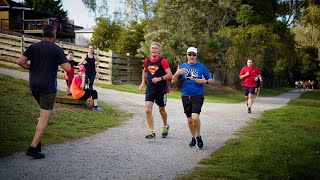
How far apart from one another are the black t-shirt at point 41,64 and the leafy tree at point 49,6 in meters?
52.7

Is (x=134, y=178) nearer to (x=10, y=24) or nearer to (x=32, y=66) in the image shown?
(x=32, y=66)

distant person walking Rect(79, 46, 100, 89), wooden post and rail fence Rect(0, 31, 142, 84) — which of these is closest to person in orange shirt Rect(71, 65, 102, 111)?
distant person walking Rect(79, 46, 100, 89)

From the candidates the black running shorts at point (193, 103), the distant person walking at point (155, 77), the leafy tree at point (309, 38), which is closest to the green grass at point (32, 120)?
the distant person walking at point (155, 77)

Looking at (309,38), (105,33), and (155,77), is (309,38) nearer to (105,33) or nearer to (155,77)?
(105,33)

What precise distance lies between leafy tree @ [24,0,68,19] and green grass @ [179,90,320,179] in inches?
2013

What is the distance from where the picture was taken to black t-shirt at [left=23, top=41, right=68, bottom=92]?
5992 millimetres

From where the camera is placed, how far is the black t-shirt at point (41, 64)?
5.99 meters

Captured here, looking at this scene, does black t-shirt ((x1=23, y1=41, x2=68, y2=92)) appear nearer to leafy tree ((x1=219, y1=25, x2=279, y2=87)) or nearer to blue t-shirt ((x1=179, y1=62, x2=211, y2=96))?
blue t-shirt ((x1=179, y1=62, x2=211, y2=96))

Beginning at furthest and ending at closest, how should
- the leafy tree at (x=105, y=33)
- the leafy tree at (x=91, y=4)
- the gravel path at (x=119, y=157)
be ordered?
the leafy tree at (x=91, y=4) → the leafy tree at (x=105, y=33) → the gravel path at (x=119, y=157)

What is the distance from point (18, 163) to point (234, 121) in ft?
25.6

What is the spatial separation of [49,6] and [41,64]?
2262 inches

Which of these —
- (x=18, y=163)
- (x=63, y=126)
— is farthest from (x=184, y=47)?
(x=18, y=163)

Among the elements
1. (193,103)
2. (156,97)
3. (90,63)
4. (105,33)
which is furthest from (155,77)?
(105,33)

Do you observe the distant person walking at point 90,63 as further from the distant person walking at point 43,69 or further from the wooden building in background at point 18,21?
the wooden building in background at point 18,21
